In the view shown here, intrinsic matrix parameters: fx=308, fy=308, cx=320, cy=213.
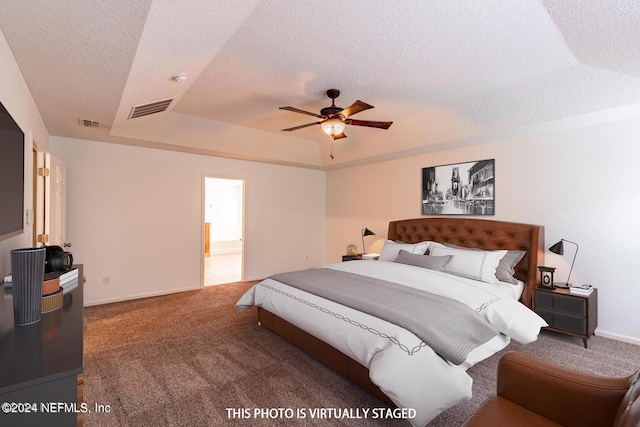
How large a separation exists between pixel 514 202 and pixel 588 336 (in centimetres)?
152

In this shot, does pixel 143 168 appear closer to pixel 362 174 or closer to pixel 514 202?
pixel 362 174

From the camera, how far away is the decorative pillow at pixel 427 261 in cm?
345

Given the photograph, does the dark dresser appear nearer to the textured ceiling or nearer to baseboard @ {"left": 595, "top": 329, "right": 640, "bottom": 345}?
the textured ceiling

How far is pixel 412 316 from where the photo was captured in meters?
2.08

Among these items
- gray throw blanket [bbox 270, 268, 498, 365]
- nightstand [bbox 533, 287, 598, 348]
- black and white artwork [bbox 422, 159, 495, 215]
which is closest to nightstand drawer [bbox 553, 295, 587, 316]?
nightstand [bbox 533, 287, 598, 348]

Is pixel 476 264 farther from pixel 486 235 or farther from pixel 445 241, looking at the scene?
pixel 445 241

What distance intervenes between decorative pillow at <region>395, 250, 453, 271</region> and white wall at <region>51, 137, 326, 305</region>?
9.04ft

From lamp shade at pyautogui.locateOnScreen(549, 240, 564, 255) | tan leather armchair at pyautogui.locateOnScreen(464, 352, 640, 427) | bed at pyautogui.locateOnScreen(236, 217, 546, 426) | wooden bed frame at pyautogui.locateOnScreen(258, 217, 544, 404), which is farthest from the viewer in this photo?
lamp shade at pyautogui.locateOnScreen(549, 240, 564, 255)

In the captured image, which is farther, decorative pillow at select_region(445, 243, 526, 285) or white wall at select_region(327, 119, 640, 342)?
decorative pillow at select_region(445, 243, 526, 285)

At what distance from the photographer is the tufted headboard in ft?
10.9

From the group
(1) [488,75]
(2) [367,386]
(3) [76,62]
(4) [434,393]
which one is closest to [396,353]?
(4) [434,393]

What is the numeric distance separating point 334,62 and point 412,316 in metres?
2.05

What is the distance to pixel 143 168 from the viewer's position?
4.42 m

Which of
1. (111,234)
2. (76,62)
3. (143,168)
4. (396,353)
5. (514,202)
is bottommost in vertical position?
(396,353)
